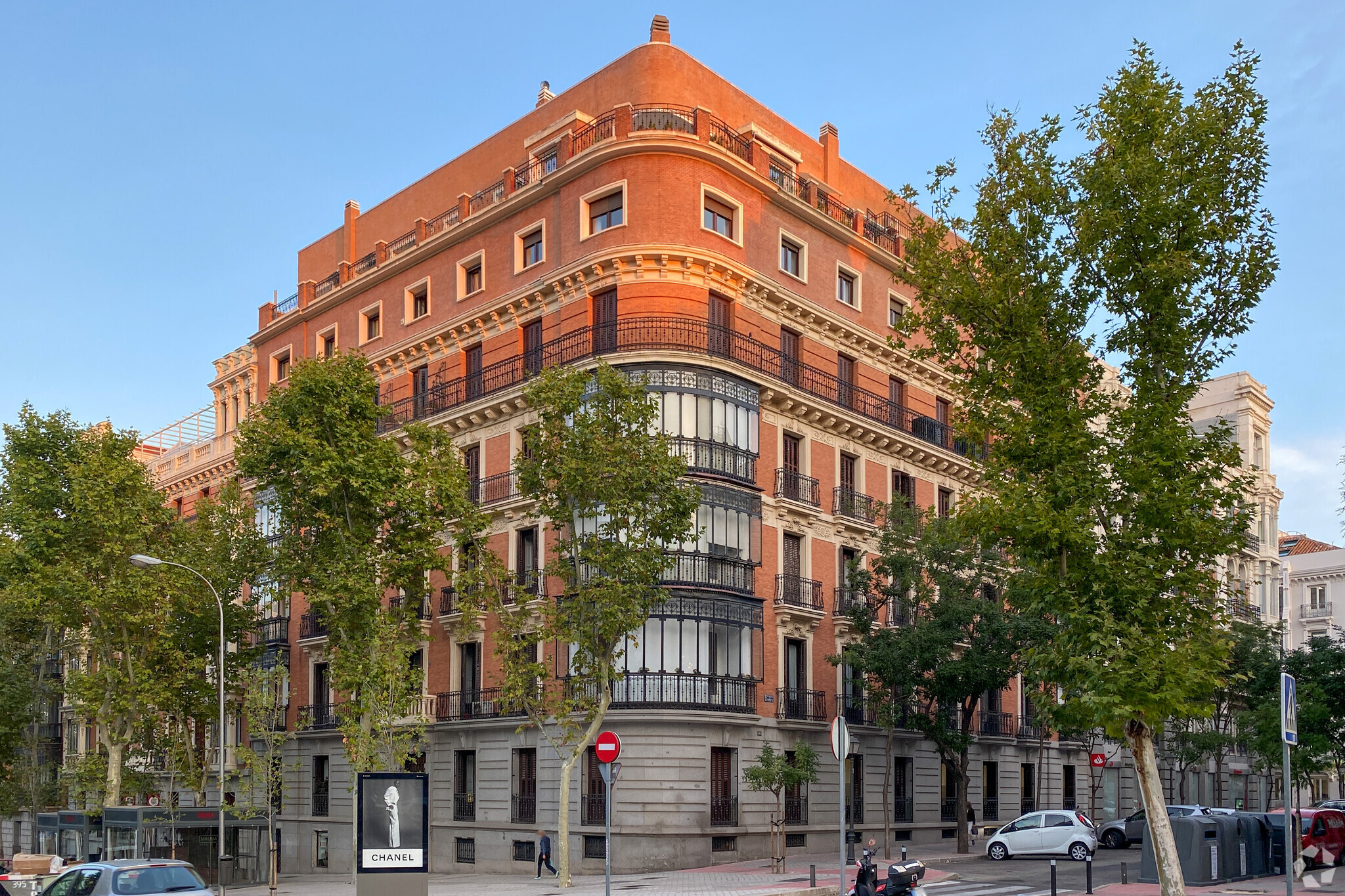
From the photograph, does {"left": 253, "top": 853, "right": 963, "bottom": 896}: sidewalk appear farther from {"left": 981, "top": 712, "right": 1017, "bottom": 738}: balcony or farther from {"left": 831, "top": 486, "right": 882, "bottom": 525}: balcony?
{"left": 831, "top": 486, "right": 882, "bottom": 525}: balcony

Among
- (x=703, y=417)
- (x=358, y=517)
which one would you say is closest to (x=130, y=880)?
(x=358, y=517)

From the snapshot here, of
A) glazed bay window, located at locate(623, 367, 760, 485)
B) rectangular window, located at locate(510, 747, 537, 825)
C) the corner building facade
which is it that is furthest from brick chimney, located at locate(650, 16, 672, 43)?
rectangular window, located at locate(510, 747, 537, 825)

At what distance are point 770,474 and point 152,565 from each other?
66.9ft

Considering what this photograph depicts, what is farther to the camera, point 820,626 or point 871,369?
point 871,369

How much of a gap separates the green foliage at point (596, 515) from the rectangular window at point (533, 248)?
1055 centimetres

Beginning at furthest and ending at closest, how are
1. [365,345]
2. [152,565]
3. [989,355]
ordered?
[365,345], [152,565], [989,355]

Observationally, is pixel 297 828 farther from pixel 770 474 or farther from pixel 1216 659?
pixel 1216 659

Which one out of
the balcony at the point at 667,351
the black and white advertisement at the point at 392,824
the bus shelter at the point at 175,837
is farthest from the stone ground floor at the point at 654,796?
the black and white advertisement at the point at 392,824

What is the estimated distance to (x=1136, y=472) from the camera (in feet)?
58.7

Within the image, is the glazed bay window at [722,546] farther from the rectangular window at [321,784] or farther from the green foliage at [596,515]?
the rectangular window at [321,784]

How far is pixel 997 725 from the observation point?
47.3 meters

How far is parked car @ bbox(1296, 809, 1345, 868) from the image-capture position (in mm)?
31938

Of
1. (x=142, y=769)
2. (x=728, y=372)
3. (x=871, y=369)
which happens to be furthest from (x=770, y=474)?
Result: (x=142, y=769)

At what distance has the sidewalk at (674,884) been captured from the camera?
26859mm
